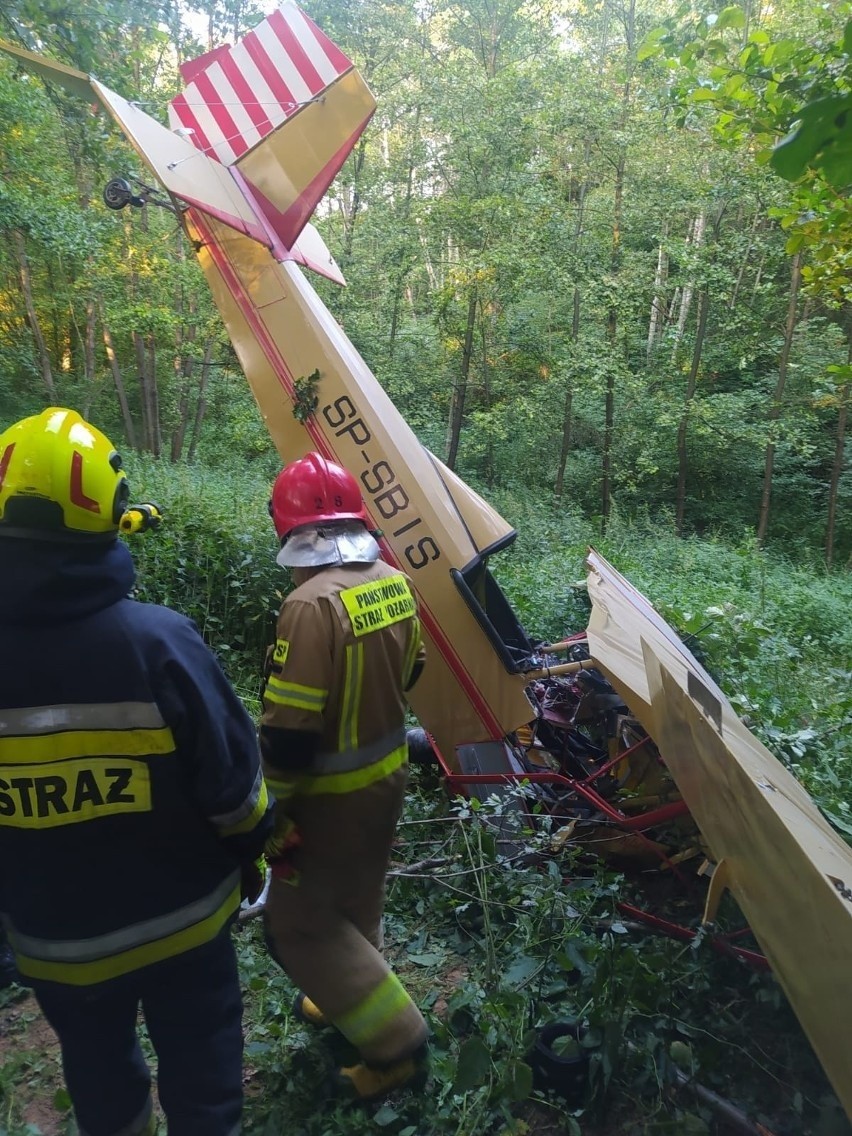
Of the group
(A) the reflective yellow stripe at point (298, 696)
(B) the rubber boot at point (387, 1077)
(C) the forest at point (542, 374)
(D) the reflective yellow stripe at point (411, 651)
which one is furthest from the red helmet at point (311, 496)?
(B) the rubber boot at point (387, 1077)

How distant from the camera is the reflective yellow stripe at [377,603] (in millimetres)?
2123

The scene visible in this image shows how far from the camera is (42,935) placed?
1530 millimetres

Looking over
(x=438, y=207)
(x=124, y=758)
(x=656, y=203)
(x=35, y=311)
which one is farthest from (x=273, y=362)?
(x=35, y=311)

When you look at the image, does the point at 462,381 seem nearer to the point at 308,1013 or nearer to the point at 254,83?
the point at 254,83

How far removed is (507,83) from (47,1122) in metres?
13.4

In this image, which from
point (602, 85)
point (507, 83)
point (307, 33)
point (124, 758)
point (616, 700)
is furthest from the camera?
point (602, 85)

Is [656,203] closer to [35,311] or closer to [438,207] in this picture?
[438,207]

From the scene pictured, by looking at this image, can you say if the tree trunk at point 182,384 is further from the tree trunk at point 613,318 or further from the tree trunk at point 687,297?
the tree trunk at point 687,297

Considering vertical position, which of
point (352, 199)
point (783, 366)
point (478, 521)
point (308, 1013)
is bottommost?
point (308, 1013)

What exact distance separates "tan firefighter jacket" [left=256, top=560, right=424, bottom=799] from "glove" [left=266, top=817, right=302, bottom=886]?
100mm

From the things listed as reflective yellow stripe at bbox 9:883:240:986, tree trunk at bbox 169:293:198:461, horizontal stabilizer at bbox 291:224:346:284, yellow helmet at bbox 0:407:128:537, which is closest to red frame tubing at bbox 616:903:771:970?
reflective yellow stripe at bbox 9:883:240:986

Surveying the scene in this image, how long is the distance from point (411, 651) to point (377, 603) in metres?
0.28

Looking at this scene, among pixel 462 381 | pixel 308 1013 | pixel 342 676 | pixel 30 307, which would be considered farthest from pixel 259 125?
pixel 30 307

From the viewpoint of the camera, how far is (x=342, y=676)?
211 centimetres
